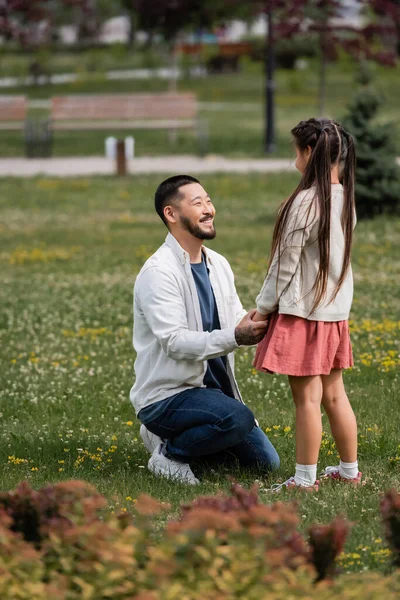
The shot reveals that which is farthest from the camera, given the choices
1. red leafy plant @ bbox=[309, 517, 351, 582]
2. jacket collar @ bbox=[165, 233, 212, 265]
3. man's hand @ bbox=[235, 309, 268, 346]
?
jacket collar @ bbox=[165, 233, 212, 265]

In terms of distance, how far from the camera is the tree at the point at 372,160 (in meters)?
14.8

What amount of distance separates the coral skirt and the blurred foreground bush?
1395 mm

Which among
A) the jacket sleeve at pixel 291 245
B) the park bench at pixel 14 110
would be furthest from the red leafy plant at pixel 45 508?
→ the park bench at pixel 14 110

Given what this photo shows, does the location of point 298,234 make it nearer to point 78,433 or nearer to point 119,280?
point 78,433

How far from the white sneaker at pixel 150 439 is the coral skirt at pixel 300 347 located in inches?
35.5

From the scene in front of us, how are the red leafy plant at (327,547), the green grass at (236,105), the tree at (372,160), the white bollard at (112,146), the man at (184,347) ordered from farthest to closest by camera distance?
1. the green grass at (236,105)
2. the white bollard at (112,146)
3. the tree at (372,160)
4. the man at (184,347)
5. the red leafy plant at (327,547)

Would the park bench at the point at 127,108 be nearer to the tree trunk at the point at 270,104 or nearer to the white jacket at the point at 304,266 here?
the tree trunk at the point at 270,104

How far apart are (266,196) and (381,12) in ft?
19.2

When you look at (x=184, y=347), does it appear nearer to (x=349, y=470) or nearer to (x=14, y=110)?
(x=349, y=470)

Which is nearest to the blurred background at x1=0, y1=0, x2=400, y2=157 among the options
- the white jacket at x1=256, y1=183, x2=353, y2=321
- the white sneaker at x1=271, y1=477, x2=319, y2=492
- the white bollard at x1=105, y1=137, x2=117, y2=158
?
the white bollard at x1=105, y1=137, x2=117, y2=158

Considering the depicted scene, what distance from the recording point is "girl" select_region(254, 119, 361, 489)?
4953 millimetres

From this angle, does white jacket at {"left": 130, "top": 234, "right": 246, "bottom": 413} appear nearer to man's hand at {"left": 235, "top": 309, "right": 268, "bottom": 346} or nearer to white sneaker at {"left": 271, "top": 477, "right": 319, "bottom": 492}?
man's hand at {"left": 235, "top": 309, "right": 268, "bottom": 346}

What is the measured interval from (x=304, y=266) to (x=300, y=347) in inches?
14.4

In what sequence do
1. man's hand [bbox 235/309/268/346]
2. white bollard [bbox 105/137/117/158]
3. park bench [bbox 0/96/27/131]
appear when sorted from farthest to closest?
park bench [bbox 0/96/27/131], white bollard [bbox 105/137/117/158], man's hand [bbox 235/309/268/346]
